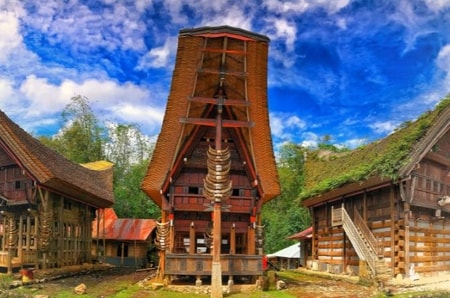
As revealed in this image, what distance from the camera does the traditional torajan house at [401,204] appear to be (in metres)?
22.4

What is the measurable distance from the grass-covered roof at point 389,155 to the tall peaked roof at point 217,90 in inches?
187

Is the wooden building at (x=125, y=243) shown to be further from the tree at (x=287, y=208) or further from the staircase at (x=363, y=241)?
the staircase at (x=363, y=241)

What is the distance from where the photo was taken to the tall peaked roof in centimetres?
1922

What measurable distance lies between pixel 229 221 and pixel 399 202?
24.0 ft

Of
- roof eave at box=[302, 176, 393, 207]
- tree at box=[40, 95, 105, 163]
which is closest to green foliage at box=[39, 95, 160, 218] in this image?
tree at box=[40, 95, 105, 163]

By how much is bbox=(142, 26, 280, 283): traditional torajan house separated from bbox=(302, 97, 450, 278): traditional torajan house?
16.2 ft

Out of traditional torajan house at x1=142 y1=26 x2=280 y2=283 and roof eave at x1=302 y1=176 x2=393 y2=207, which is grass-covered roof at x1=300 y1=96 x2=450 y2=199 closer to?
roof eave at x1=302 y1=176 x2=393 y2=207

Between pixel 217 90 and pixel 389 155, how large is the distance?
26.7 ft

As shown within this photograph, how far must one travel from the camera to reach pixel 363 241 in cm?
2344

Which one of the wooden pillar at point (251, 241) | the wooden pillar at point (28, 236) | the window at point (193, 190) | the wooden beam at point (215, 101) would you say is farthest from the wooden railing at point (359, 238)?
the wooden pillar at point (28, 236)

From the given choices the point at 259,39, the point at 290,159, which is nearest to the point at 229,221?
the point at 259,39

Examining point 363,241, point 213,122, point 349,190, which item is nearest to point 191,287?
point 213,122

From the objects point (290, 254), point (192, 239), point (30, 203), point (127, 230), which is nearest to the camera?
point (192, 239)

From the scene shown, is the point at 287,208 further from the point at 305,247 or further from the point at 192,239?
the point at 192,239
